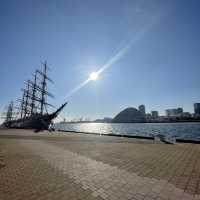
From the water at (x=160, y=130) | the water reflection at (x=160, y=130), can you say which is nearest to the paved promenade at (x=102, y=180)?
the water at (x=160, y=130)

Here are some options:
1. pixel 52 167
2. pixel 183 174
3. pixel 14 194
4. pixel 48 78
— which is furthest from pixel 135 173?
pixel 48 78

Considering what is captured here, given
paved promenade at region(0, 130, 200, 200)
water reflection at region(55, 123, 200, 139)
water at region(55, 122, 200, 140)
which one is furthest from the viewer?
water reflection at region(55, 123, 200, 139)

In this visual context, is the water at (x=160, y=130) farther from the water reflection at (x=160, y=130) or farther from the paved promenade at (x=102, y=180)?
the paved promenade at (x=102, y=180)

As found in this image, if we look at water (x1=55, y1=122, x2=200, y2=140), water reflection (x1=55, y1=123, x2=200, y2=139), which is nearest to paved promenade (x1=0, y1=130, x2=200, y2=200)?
water (x1=55, y1=122, x2=200, y2=140)

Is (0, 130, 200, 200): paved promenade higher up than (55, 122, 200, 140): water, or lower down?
higher up

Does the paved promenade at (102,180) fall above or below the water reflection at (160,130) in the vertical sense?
above

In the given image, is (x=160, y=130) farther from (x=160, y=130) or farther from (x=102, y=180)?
(x=102, y=180)

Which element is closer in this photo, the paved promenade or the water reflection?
the paved promenade

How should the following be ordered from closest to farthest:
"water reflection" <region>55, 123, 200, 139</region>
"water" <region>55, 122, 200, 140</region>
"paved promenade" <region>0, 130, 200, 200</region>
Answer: "paved promenade" <region>0, 130, 200, 200</region>, "water" <region>55, 122, 200, 140</region>, "water reflection" <region>55, 123, 200, 139</region>

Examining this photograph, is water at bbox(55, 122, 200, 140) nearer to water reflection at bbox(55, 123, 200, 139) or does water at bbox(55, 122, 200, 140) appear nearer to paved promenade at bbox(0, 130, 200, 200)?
water reflection at bbox(55, 123, 200, 139)

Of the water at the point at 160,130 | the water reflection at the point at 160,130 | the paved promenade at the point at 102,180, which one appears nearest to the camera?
the paved promenade at the point at 102,180

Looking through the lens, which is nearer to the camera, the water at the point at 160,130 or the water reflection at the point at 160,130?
the water at the point at 160,130

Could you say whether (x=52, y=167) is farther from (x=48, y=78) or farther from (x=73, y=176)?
(x=48, y=78)

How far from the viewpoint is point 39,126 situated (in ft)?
147
